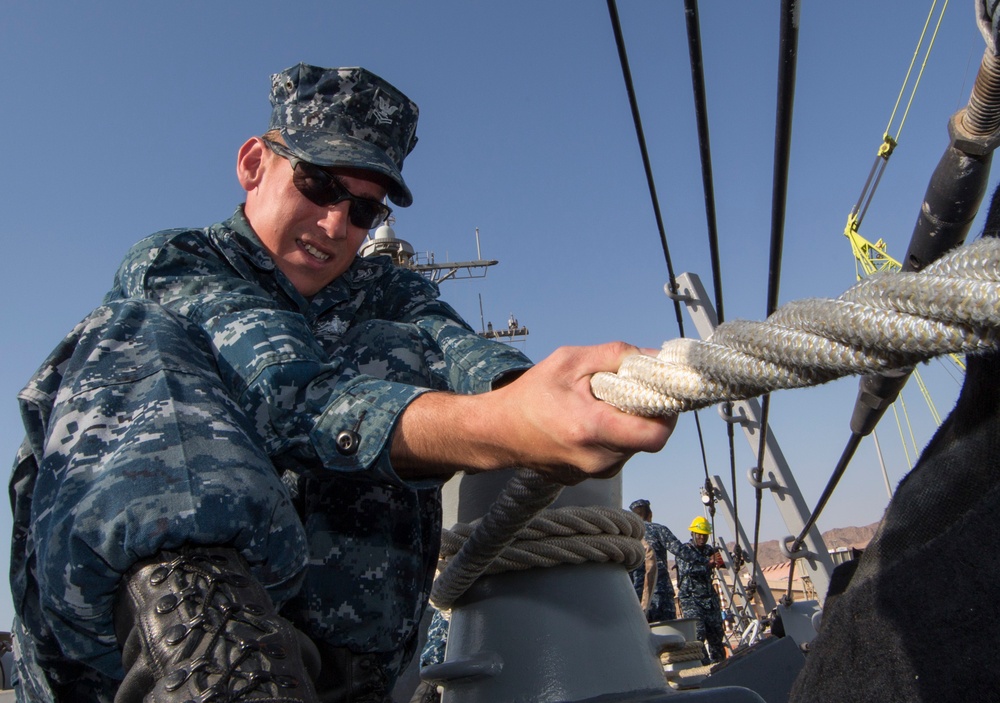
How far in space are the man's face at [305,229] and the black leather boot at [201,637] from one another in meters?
0.92

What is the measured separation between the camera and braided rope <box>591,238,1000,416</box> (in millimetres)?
552

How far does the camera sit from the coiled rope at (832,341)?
1.81 feet

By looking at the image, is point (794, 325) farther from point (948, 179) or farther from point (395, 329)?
point (395, 329)

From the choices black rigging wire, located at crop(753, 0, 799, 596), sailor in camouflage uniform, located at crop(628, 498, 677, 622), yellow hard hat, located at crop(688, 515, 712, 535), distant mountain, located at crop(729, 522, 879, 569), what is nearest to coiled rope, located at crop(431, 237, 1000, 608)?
black rigging wire, located at crop(753, 0, 799, 596)

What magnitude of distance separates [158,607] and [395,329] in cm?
73

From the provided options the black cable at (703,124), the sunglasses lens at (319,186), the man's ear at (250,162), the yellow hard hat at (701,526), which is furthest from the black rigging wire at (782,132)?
the yellow hard hat at (701,526)

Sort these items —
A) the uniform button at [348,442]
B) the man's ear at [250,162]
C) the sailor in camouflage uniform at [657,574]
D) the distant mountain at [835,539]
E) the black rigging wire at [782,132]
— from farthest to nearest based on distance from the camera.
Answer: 1. the distant mountain at [835,539]
2. the sailor in camouflage uniform at [657,574]
3. the man's ear at [250,162]
4. the black rigging wire at [782,132]
5. the uniform button at [348,442]

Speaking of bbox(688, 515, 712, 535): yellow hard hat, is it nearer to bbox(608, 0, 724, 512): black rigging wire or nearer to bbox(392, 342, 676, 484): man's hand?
bbox(608, 0, 724, 512): black rigging wire

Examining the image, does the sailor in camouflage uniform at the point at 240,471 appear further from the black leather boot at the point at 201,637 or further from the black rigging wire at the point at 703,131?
the black rigging wire at the point at 703,131

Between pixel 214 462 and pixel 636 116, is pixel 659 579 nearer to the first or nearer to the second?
pixel 636 116

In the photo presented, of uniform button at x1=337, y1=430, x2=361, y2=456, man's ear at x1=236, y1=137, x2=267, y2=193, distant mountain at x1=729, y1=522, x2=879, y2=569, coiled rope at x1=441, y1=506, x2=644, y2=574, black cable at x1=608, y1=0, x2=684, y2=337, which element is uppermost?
distant mountain at x1=729, y1=522, x2=879, y2=569

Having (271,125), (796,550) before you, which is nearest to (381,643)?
(271,125)

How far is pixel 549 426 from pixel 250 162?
4.18ft

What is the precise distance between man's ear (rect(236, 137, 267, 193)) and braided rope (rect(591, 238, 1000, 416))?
1.31m
